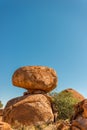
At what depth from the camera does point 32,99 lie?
29516 mm

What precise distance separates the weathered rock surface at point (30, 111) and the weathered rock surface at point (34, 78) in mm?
1415

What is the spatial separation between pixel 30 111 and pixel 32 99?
1424 millimetres

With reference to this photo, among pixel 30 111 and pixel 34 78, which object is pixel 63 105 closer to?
pixel 34 78

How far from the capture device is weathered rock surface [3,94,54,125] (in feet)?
92.8

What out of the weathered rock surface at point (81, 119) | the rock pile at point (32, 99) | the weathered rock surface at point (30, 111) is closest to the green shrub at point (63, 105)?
the rock pile at point (32, 99)

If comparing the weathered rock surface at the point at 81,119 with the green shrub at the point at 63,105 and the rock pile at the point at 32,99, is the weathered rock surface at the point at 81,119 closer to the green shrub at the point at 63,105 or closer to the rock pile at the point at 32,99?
the rock pile at the point at 32,99

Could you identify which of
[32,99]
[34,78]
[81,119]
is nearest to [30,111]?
[32,99]

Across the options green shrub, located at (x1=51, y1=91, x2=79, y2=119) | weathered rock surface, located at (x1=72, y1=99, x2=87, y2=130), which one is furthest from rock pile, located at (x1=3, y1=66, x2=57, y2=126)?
weathered rock surface, located at (x1=72, y1=99, x2=87, y2=130)

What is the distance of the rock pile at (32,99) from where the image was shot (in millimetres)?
28438

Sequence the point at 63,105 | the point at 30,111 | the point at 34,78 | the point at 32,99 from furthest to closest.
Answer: the point at 63,105 < the point at 34,78 < the point at 32,99 < the point at 30,111

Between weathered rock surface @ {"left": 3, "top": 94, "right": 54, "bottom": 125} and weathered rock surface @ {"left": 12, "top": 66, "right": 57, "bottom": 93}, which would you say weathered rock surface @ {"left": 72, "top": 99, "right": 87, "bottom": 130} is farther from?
weathered rock surface @ {"left": 12, "top": 66, "right": 57, "bottom": 93}

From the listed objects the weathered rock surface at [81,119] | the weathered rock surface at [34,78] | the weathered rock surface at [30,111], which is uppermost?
the weathered rock surface at [34,78]

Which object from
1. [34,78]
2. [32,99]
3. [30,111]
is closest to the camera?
[30,111]

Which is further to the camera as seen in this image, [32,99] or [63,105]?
[63,105]
